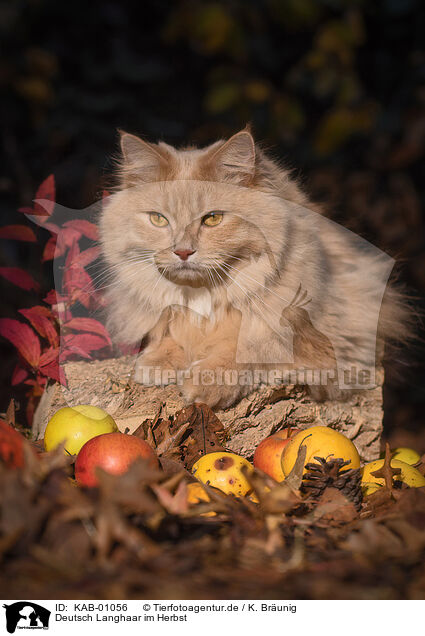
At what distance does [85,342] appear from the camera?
1521mm

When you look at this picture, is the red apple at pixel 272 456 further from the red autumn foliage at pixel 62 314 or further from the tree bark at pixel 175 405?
the red autumn foliage at pixel 62 314

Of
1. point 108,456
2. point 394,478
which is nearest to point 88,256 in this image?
point 108,456

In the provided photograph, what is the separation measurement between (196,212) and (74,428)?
570 millimetres

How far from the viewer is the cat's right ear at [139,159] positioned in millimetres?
1325

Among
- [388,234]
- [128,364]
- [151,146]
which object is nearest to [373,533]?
[128,364]

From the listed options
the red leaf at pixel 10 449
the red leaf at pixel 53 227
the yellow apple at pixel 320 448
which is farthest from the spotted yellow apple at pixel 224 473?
the red leaf at pixel 53 227

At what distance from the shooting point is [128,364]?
1.49 meters

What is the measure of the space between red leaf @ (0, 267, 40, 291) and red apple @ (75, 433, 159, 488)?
68cm

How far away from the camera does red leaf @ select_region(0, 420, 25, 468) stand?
3.15ft

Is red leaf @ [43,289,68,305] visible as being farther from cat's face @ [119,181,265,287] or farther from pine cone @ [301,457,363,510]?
pine cone @ [301,457,363,510]

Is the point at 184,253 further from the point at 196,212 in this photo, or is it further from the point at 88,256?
the point at 88,256

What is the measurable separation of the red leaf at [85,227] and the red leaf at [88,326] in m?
0.23

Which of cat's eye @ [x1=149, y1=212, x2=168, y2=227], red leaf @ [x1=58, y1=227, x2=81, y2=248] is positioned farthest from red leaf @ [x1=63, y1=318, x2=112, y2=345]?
cat's eye @ [x1=149, y1=212, x2=168, y2=227]

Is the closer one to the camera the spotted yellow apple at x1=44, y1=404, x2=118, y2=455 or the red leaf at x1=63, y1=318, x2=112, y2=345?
the spotted yellow apple at x1=44, y1=404, x2=118, y2=455
